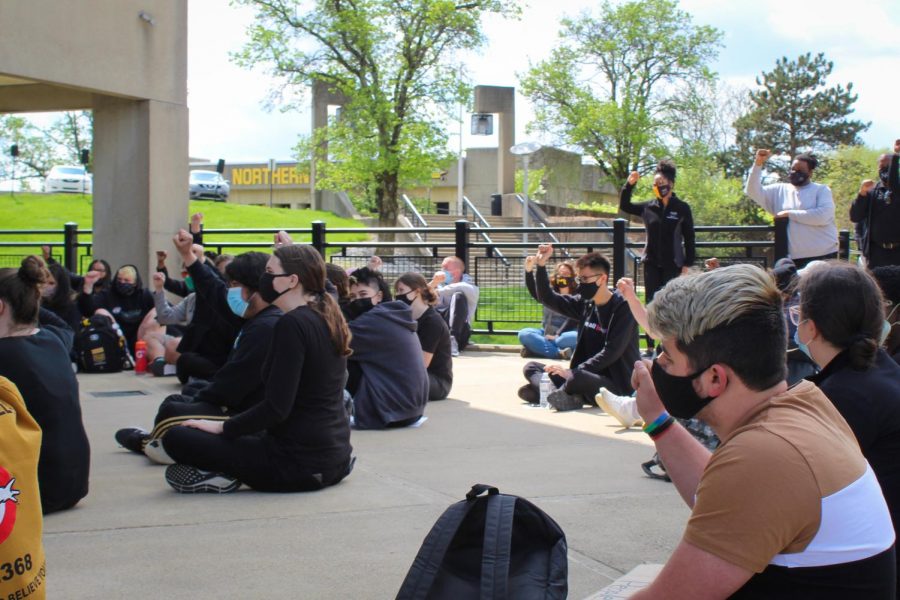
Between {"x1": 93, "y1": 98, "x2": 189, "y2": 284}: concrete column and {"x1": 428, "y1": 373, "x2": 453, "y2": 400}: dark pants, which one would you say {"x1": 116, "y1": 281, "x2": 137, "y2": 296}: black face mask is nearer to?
{"x1": 93, "y1": 98, "x2": 189, "y2": 284}: concrete column

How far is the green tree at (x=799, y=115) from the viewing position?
5928 cm

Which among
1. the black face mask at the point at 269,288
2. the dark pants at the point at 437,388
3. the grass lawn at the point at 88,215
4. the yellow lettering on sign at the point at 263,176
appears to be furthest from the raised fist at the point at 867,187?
the yellow lettering on sign at the point at 263,176

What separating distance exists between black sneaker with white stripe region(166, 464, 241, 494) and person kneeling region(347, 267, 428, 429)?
92.6 inches

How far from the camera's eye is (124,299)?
40.4ft

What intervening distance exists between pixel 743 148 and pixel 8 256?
50.8 meters

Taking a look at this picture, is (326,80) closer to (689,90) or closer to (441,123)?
(441,123)

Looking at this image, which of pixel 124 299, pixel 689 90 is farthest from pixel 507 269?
pixel 689 90

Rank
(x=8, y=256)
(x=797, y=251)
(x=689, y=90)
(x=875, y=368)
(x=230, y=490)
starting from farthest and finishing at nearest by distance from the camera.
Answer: (x=689, y=90), (x=8, y=256), (x=797, y=251), (x=230, y=490), (x=875, y=368)

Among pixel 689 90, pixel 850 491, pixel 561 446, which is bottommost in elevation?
pixel 561 446

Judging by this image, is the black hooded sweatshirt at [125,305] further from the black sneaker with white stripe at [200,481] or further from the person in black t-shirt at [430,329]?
the black sneaker with white stripe at [200,481]

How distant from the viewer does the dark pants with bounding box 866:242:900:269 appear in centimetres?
1077

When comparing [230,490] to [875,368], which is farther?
[230,490]

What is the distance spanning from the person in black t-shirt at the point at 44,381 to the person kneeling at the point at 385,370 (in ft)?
9.86

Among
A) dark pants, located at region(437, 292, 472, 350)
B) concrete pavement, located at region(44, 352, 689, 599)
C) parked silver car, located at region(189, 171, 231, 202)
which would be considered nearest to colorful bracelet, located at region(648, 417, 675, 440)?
concrete pavement, located at region(44, 352, 689, 599)
